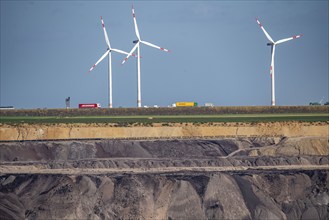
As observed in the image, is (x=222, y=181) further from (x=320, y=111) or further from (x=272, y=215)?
(x=320, y=111)

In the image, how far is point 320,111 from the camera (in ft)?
415

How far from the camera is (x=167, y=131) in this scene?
102125 millimetres

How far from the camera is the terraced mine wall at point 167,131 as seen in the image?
333ft

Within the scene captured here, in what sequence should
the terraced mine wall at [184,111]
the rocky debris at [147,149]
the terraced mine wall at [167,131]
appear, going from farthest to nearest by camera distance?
the terraced mine wall at [184,111] < the terraced mine wall at [167,131] < the rocky debris at [147,149]

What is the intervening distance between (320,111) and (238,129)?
27520mm

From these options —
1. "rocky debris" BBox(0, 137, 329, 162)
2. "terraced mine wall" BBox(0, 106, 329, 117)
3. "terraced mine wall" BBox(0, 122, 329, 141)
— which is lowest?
"rocky debris" BBox(0, 137, 329, 162)

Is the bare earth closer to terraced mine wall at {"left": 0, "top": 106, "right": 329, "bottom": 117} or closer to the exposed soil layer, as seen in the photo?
the exposed soil layer

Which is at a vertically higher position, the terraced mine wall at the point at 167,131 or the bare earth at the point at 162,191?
the terraced mine wall at the point at 167,131

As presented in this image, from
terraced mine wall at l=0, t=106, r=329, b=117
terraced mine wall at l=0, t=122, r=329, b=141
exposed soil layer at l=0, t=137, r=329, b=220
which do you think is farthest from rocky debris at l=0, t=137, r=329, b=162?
terraced mine wall at l=0, t=106, r=329, b=117

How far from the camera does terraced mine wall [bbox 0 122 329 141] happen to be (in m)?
101

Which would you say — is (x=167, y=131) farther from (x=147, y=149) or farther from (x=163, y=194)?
(x=163, y=194)

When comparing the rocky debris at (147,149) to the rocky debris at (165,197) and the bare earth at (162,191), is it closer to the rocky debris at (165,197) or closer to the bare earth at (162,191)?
the bare earth at (162,191)

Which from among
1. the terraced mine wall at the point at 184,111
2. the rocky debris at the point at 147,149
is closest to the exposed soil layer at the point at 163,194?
the rocky debris at the point at 147,149

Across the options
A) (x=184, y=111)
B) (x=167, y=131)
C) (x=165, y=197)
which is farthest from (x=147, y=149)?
(x=184, y=111)
